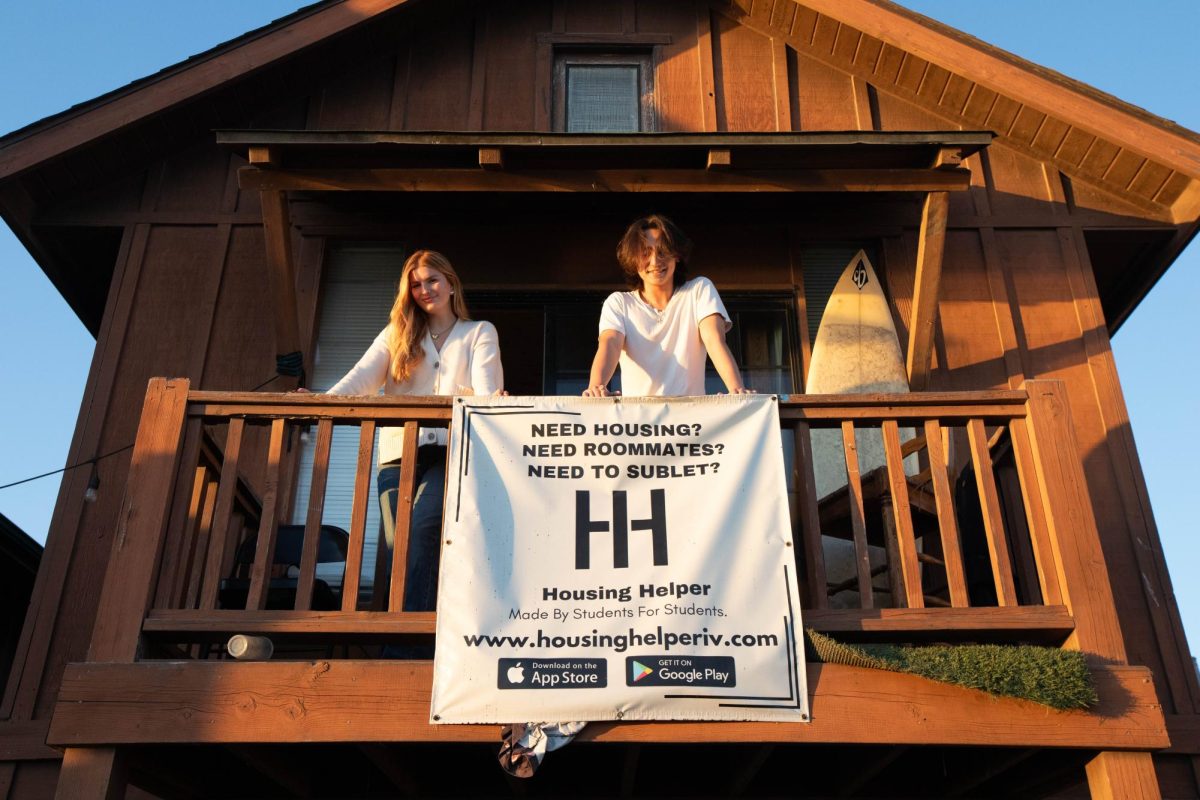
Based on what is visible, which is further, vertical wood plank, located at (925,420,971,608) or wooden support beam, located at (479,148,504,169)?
wooden support beam, located at (479,148,504,169)

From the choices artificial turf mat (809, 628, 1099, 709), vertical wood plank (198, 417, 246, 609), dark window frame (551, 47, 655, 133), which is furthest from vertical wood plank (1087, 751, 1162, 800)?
dark window frame (551, 47, 655, 133)

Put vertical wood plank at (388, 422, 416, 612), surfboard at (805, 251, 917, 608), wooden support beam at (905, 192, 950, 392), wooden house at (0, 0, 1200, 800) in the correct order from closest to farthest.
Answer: wooden house at (0, 0, 1200, 800) < vertical wood plank at (388, 422, 416, 612) < wooden support beam at (905, 192, 950, 392) < surfboard at (805, 251, 917, 608)

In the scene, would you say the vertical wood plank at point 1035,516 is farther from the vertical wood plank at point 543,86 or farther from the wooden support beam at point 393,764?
the vertical wood plank at point 543,86

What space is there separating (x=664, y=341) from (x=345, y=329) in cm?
272

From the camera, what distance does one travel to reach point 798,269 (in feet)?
24.5

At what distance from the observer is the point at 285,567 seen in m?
5.77

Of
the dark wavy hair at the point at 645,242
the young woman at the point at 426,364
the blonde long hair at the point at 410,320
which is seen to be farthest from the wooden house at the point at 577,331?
the dark wavy hair at the point at 645,242

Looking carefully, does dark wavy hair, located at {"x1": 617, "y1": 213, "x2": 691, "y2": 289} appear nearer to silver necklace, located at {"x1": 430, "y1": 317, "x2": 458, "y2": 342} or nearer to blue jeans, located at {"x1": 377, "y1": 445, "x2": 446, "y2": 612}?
silver necklace, located at {"x1": 430, "y1": 317, "x2": 458, "y2": 342}

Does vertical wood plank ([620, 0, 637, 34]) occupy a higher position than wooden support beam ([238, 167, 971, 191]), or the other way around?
vertical wood plank ([620, 0, 637, 34])

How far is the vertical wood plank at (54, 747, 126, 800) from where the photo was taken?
4402mm

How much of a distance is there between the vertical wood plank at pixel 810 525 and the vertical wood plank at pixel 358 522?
5.90 feet

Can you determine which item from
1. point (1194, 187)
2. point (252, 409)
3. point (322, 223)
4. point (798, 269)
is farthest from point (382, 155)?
point (1194, 187)

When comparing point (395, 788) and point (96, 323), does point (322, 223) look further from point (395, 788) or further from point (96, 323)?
point (395, 788)

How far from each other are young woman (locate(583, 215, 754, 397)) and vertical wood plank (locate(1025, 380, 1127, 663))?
1.34 metres
